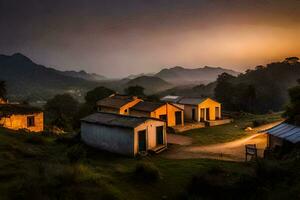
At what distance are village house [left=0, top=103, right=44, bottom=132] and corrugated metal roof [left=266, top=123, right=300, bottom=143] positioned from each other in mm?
30291

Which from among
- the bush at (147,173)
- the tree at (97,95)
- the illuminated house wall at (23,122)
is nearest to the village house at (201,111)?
the illuminated house wall at (23,122)

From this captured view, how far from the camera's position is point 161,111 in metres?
40.9

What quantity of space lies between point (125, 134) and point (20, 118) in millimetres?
19436

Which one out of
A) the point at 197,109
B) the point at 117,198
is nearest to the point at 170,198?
the point at 117,198

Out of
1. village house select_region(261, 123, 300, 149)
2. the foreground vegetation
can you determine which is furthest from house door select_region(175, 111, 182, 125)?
the foreground vegetation

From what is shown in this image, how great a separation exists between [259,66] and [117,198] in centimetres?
14104

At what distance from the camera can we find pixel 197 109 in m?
45.7

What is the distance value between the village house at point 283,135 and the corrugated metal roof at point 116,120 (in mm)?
10493

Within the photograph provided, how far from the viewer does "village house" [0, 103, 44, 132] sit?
119ft

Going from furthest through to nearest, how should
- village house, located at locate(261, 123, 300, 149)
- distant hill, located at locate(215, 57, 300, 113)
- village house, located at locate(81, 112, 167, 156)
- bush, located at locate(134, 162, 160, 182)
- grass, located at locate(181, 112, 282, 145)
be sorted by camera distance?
distant hill, located at locate(215, 57, 300, 113) < grass, located at locate(181, 112, 282, 145) < village house, located at locate(81, 112, 167, 156) < village house, located at locate(261, 123, 300, 149) < bush, located at locate(134, 162, 160, 182)

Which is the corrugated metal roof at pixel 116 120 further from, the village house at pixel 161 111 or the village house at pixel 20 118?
the village house at pixel 20 118

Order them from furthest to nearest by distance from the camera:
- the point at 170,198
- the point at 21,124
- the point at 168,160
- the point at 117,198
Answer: the point at 21,124
the point at 168,160
the point at 170,198
the point at 117,198

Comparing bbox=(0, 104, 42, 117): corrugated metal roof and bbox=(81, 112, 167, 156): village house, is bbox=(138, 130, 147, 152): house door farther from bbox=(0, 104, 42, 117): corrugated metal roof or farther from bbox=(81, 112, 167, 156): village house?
bbox=(0, 104, 42, 117): corrugated metal roof

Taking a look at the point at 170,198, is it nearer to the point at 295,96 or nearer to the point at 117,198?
the point at 117,198
